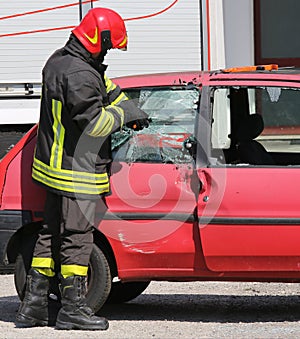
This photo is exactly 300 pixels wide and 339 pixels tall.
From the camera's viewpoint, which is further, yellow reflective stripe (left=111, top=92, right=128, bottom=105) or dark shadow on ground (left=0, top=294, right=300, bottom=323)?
dark shadow on ground (left=0, top=294, right=300, bottom=323)

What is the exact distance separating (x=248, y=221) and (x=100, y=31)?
4.68ft

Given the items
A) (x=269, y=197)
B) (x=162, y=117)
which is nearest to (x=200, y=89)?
(x=162, y=117)

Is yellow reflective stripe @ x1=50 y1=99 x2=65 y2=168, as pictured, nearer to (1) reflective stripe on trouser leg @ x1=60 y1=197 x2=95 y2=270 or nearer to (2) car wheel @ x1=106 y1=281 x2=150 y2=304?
(1) reflective stripe on trouser leg @ x1=60 y1=197 x2=95 y2=270

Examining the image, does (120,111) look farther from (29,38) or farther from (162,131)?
(29,38)

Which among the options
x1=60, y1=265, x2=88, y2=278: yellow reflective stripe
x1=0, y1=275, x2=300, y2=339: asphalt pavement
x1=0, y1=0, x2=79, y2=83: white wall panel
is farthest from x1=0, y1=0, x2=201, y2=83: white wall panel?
x1=60, y1=265, x2=88, y2=278: yellow reflective stripe

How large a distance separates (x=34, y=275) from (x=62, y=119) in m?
0.98

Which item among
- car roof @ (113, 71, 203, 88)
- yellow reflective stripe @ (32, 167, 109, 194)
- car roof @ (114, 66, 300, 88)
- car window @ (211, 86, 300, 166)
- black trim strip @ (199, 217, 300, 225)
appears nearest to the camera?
black trim strip @ (199, 217, 300, 225)

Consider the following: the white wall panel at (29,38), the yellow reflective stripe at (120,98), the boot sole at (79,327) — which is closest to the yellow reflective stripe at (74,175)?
the yellow reflective stripe at (120,98)

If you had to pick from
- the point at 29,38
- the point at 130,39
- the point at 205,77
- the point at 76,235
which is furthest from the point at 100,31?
the point at 130,39

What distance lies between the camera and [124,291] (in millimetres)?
7371

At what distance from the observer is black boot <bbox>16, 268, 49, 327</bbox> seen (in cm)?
659

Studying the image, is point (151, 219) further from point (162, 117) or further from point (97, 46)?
point (97, 46)

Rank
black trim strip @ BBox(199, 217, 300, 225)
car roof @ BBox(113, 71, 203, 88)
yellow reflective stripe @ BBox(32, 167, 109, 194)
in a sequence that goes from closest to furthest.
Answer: black trim strip @ BBox(199, 217, 300, 225) < yellow reflective stripe @ BBox(32, 167, 109, 194) < car roof @ BBox(113, 71, 203, 88)

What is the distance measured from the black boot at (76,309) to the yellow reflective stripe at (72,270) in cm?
2
